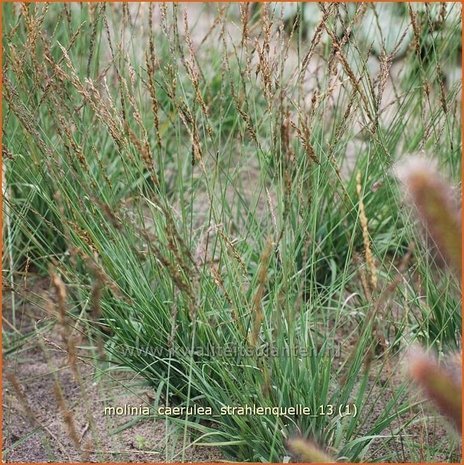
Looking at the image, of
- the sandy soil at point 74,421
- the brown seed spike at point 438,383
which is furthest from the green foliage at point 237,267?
the brown seed spike at point 438,383

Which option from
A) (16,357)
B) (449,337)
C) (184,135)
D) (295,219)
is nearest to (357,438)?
(449,337)

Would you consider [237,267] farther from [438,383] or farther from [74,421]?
[438,383]

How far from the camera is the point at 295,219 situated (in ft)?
7.68

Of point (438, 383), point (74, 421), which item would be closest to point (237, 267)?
point (74, 421)

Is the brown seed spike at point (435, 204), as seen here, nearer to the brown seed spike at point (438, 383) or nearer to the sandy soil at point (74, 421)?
the brown seed spike at point (438, 383)

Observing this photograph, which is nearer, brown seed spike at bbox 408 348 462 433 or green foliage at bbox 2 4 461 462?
brown seed spike at bbox 408 348 462 433

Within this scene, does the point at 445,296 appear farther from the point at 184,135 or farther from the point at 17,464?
the point at 184,135

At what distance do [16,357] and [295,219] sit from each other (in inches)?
37.4

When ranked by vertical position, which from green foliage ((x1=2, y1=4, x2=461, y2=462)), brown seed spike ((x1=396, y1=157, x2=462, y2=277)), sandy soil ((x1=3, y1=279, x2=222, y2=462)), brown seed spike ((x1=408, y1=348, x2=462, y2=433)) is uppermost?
brown seed spike ((x1=396, y1=157, x2=462, y2=277))

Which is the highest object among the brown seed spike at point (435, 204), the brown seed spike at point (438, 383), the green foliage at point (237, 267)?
the brown seed spike at point (435, 204)

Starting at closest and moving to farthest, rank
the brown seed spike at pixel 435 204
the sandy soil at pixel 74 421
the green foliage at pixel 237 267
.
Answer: the brown seed spike at pixel 435 204
the green foliage at pixel 237 267
the sandy soil at pixel 74 421


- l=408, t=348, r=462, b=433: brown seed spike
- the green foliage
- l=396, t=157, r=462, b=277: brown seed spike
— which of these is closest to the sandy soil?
the green foliage

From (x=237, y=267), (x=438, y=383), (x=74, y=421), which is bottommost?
(x=74, y=421)

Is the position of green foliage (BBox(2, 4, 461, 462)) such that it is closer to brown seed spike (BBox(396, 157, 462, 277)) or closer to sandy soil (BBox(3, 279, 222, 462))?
sandy soil (BBox(3, 279, 222, 462))
